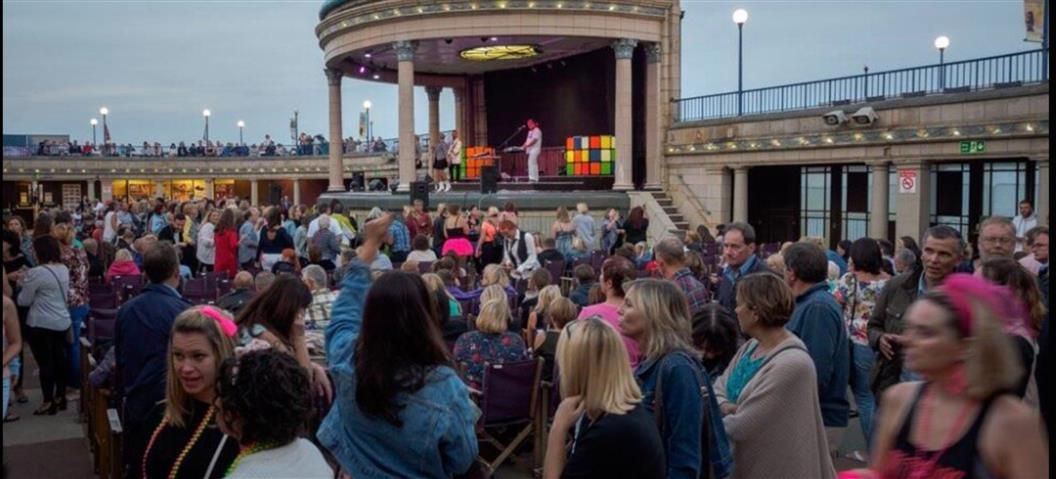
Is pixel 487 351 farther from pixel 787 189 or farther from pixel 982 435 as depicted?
pixel 787 189

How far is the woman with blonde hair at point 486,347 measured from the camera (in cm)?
694

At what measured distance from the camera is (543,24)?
26281mm

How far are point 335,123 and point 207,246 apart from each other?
1696 centimetres

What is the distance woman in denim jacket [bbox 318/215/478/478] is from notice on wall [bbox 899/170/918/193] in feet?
61.5

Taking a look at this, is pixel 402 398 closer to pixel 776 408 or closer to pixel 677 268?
pixel 776 408

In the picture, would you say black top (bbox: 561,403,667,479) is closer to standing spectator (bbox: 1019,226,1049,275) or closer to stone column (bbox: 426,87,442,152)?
standing spectator (bbox: 1019,226,1049,275)

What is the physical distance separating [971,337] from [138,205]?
23977mm

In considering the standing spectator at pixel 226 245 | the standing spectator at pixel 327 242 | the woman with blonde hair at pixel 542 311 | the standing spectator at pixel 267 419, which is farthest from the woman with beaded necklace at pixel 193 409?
the standing spectator at pixel 226 245

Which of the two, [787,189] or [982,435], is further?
[787,189]

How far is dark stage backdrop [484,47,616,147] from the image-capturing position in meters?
31.2

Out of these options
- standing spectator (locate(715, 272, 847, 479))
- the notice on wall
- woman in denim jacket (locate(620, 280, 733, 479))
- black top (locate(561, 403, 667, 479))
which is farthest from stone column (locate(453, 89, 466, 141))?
black top (locate(561, 403, 667, 479))

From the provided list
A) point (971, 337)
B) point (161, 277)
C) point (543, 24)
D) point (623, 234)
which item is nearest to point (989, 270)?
point (971, 337)

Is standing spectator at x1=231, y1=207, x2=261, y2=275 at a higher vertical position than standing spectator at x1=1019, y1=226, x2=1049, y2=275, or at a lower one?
lower

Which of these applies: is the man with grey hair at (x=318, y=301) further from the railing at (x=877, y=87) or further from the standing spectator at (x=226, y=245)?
the railing at (x=877, y=87)
